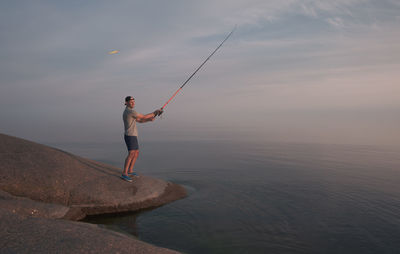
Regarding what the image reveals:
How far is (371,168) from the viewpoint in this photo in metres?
13.4

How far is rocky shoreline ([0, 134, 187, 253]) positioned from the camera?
146 inches

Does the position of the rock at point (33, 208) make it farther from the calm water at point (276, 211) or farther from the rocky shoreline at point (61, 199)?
the calm water at point (276, 211)

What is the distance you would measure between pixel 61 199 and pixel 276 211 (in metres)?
5.93

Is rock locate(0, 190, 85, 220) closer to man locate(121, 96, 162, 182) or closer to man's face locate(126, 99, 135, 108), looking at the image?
man locate(121, 96, 162, 182)

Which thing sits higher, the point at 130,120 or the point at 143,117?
the point at 143,117

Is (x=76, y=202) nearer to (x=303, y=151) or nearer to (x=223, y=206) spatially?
(x=223, y=206)

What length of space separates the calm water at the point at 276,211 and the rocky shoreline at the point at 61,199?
584mm

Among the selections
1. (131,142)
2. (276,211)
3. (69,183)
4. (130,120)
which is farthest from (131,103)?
(276,211)

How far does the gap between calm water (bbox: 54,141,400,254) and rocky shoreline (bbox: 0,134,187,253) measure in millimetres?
584

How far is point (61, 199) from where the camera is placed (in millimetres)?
6617

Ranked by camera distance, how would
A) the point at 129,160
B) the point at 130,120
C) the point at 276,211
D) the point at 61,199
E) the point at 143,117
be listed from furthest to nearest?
the point at 129,160
the point at 143,117
the point at 130,120
the point at 276,211
the point at 61,199

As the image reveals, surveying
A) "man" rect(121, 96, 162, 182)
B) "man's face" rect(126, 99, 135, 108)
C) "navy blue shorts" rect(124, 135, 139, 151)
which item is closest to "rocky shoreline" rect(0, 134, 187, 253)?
"man" rect(121, 96, 162, 182)

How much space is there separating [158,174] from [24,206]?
7172mm

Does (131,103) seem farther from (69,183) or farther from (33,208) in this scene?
(33,208)
